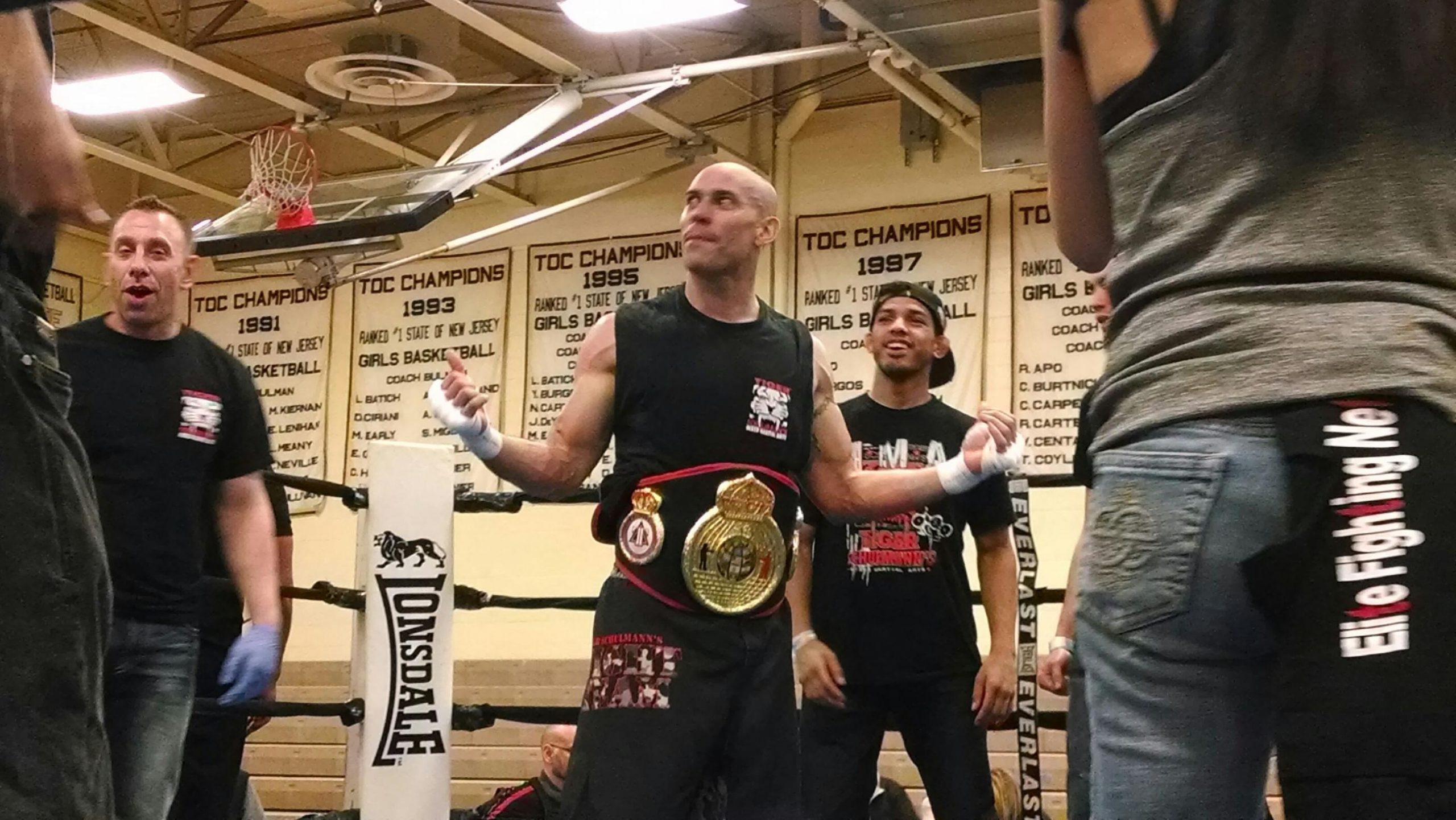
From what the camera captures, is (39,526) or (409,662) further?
(409,662)

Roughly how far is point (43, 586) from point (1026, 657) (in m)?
3.27

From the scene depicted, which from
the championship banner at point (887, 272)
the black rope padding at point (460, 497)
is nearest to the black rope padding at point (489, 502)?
the black rope padding at point (460, 497)

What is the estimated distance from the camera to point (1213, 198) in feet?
3.29

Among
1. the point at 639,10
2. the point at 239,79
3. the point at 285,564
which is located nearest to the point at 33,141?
the point at 285,564

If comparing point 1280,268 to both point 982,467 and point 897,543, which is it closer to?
point 982,467

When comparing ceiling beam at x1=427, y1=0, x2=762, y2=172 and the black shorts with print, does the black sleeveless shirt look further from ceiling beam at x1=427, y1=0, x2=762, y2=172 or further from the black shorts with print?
ceiling beam at x1=427, y1=0, x2=762, y2=172

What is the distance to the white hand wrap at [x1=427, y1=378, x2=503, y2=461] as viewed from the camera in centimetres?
294

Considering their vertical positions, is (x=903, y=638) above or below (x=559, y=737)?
above

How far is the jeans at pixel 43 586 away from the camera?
1.00 m

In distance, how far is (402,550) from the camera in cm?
431

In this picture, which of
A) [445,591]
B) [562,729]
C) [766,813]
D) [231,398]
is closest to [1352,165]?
[766,813]

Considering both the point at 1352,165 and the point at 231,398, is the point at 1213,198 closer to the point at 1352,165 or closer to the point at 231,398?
the point at 1352,165

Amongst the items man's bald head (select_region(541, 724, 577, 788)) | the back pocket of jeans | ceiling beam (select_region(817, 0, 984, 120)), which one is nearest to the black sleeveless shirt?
the back pocket of jeans

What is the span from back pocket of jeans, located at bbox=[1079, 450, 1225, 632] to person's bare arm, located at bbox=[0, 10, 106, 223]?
28.6 inches
